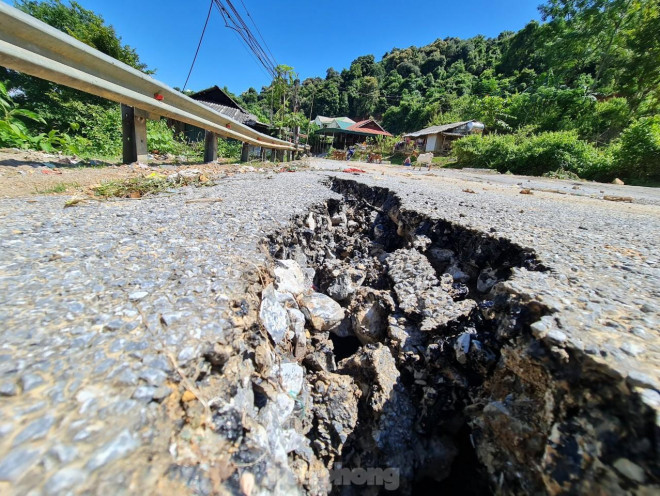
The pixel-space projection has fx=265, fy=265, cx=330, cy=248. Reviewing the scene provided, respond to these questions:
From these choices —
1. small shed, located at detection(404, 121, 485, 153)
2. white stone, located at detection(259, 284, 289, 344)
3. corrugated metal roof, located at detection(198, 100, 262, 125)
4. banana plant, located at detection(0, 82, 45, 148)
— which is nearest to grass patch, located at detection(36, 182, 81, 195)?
banana plant, located at detection(0, 82, 45, 148)

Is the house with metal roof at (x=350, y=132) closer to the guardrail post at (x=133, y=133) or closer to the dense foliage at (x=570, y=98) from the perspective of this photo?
the dense foliage at (x=570, y=98)

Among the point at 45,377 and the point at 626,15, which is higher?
the point at 626,15

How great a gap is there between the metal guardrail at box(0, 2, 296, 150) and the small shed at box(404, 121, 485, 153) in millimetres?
26319

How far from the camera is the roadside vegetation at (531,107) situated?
23.5 feet

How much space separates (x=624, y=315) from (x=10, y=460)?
1983 mm

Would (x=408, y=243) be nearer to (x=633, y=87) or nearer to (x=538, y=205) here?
(x=538, y=205)

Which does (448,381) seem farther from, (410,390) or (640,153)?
(640,153)

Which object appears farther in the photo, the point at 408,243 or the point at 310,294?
the point at 408,243

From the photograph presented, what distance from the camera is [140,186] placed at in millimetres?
2904

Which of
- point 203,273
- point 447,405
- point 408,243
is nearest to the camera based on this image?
point 203,273

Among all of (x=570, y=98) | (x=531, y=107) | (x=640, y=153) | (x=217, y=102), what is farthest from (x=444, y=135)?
(x=217, y=102)

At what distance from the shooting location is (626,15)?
2008 centimetres

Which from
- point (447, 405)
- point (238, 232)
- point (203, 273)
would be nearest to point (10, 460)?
point (203, 273)

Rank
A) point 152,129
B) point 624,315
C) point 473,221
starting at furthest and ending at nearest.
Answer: point 152,129, point 473,221, point 624,315
